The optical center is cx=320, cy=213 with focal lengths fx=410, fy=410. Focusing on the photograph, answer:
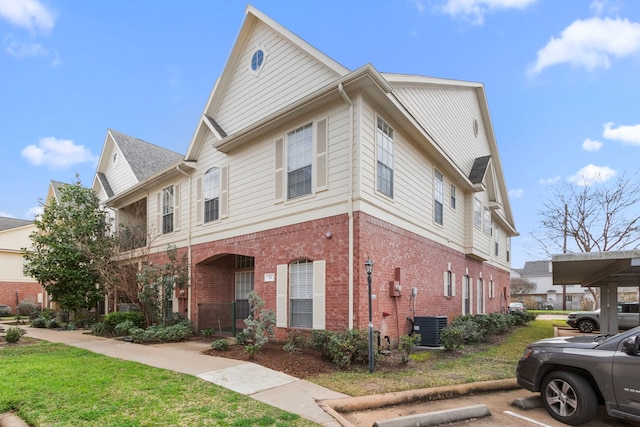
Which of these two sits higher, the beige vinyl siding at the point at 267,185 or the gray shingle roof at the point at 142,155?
the gray shingle roof at the point at 142,155

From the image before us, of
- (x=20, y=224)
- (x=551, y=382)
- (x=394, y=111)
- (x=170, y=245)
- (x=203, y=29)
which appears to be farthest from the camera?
(x=20, y=224)

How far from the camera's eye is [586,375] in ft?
19.7

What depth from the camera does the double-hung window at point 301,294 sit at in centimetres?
1069

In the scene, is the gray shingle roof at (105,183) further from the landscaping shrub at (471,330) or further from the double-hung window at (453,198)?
the landscaping shrub at (471,330)

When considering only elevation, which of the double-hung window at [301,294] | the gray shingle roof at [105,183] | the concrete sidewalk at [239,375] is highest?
the gray shingle roof at [105,183]

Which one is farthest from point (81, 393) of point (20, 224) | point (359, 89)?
point (20, 224)

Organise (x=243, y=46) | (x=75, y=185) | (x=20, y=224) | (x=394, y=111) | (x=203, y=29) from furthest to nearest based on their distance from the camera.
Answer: (x=20, y=224) < (x=75, y=185) < (x=203, y=29) < (x=243, y=46) < (x=394, y=111)

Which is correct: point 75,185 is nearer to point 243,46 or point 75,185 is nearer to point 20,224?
point 243,46

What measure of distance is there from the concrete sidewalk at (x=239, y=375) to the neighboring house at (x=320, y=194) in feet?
7.60

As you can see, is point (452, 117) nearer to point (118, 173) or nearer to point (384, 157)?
point (384, 157)

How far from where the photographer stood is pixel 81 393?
6.68 metres

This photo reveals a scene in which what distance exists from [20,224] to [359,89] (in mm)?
41096

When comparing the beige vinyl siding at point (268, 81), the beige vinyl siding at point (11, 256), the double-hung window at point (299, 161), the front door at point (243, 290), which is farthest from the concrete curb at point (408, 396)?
the beige vinyl siding at point (11, 256)

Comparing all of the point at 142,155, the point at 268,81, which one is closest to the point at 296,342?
the point at 268,81
